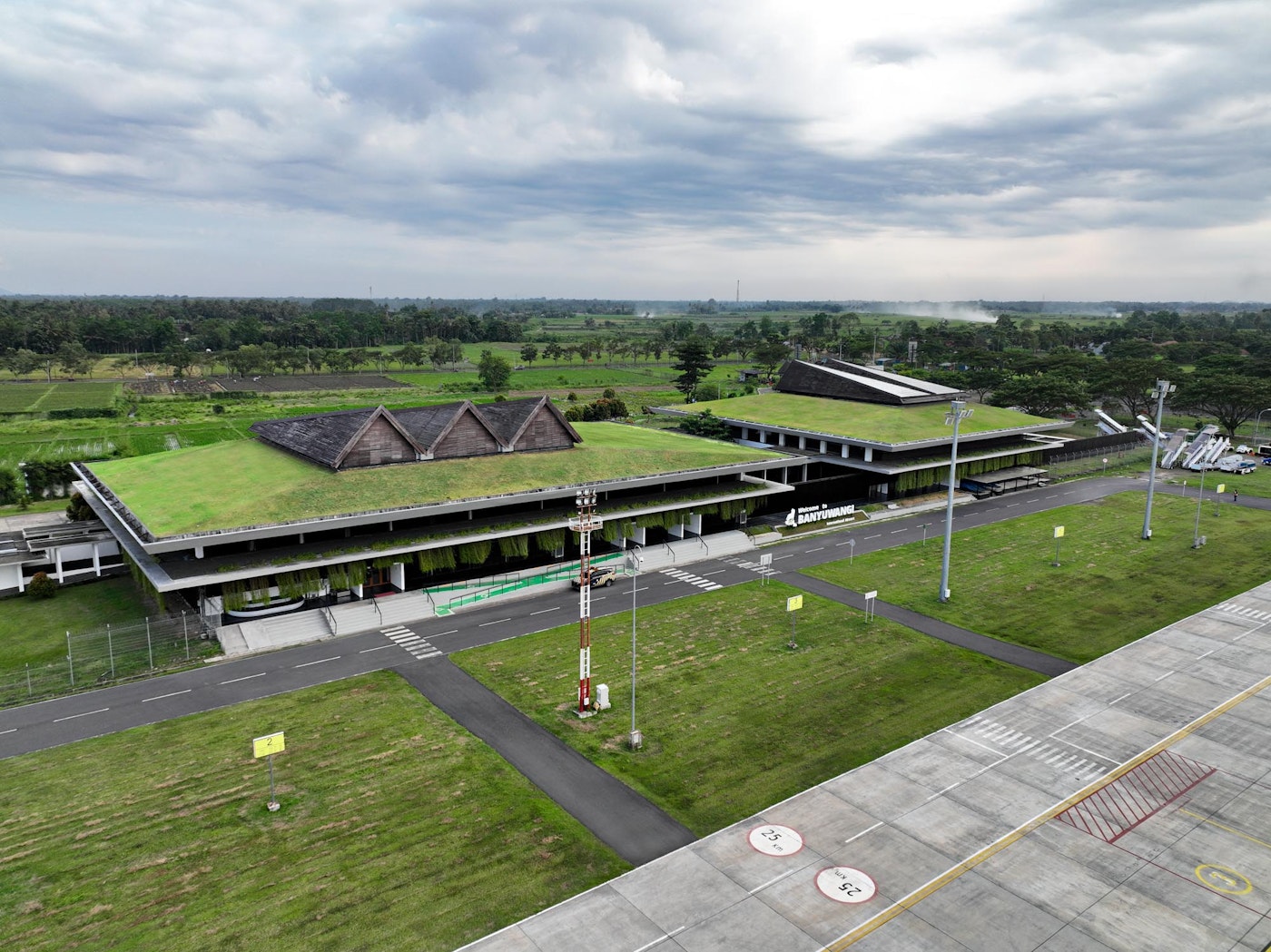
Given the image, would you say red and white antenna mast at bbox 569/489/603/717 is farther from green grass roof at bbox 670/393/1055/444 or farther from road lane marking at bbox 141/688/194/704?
green grass roof at bbox 670/393/1055/444

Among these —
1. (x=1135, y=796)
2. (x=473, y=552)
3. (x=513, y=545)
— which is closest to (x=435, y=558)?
(x=473, y=552)

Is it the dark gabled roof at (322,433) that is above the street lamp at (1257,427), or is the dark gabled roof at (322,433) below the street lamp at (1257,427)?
above

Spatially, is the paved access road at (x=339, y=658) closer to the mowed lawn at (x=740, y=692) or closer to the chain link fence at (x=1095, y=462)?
the mowed lawn at (x=740, y=692)

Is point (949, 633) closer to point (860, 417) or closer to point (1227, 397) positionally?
point (860, 417)

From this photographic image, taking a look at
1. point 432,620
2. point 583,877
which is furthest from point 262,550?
point 583,877

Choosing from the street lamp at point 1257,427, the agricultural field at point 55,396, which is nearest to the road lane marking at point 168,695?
the agricultural field at point 55,396
